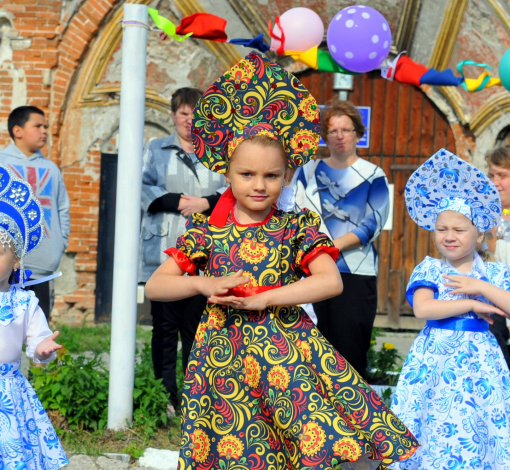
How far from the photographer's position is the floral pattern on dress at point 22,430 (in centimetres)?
283

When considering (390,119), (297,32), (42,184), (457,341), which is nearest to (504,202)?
(457,341)

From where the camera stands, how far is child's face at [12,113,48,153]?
17.0 ft

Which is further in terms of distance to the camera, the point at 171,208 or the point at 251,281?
the point at 171,208

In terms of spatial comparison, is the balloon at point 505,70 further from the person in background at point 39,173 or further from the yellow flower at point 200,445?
the yellow flower at point 200,445

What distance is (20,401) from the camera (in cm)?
296

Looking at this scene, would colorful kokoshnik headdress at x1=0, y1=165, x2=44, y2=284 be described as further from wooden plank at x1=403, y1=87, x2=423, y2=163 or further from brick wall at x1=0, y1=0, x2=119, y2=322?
wooden plank at x1=403, y1=87, x2=423, y2=163

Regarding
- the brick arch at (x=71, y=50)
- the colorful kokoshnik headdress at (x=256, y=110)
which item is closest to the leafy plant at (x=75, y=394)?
the colorful kokoshnik headdress at (x=256, y=110)

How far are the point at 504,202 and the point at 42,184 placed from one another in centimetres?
302

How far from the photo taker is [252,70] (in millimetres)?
2973

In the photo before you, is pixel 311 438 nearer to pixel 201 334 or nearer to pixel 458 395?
pixel 201 334

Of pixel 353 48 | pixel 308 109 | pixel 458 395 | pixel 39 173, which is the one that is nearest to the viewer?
pixel 308 109

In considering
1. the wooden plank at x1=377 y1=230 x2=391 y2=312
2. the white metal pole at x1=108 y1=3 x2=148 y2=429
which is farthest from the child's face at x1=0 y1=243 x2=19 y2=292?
the wooden plank at x1=377 y1=230 x2=391 y2=312

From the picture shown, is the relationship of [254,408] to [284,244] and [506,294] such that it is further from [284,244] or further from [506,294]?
[506,294]

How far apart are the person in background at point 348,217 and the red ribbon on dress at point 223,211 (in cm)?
156
